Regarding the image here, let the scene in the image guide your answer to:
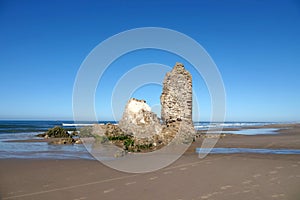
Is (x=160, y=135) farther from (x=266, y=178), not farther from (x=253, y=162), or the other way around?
(x=266, y=178)

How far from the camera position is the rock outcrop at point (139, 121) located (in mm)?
17453

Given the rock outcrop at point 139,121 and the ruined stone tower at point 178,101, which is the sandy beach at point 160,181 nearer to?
the rock outcrop at point 139,121

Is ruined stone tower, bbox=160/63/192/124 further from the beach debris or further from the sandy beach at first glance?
the sandy beach

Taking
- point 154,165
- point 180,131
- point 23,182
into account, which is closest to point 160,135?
point 180,131

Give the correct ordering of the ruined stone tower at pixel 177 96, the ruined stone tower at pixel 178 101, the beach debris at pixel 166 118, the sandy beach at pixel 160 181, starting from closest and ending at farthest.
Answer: the sandy beach at pixel 160 181 < the beach debris at pixel 166 118 < the ruined stone tower at pixel 178 101 < the ruined stone tower at pixel 177 96

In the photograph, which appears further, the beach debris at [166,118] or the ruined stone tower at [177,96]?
the ruined stone tower at [177,96]

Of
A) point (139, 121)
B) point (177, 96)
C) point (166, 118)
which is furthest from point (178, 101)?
point (139, 121)

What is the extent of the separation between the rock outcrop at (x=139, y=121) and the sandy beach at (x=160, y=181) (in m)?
6.83

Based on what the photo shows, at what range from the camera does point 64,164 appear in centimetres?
1080

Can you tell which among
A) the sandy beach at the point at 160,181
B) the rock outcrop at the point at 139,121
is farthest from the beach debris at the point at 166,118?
the sandy beach at the point at 160,181

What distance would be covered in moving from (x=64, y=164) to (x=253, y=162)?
7517 mm

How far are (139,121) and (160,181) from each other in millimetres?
10353

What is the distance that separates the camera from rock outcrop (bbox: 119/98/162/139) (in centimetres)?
1745

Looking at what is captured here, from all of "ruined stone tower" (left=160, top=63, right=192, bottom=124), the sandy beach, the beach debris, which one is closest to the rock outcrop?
the beach debris
